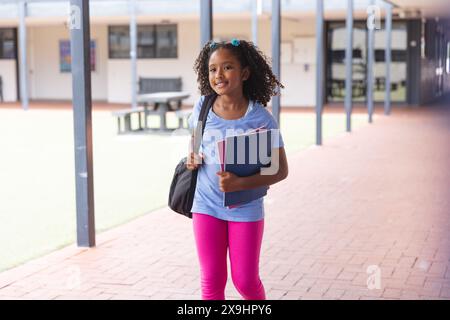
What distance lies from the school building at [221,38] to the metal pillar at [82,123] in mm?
15113

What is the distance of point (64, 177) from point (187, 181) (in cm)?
668

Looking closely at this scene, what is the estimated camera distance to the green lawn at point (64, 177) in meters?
6.69

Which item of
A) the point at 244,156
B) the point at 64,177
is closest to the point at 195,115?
the point at 244,156

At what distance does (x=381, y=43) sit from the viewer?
25.5 meters

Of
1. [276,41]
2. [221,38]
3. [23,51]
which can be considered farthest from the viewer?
[221,38]

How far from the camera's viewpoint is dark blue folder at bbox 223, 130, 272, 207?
3.20 metres

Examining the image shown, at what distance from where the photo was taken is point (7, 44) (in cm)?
2988

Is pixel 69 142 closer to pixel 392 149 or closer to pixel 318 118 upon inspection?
pixel 318 118

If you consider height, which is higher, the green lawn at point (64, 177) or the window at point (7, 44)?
the window at point (7, 44)

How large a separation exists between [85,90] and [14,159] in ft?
19.9

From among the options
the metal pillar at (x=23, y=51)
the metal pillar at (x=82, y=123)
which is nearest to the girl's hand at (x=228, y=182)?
the metal pillar at (x=82, y=123)

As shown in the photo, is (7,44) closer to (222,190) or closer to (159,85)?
(159,85)

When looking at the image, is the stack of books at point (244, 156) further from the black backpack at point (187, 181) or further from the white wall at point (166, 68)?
the white wall at point (166, 68)
